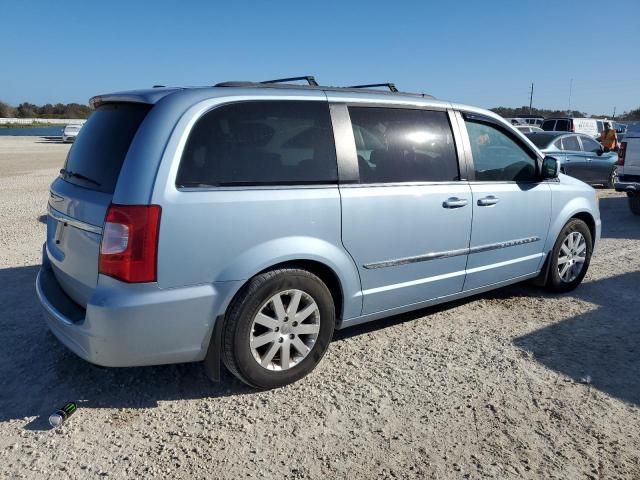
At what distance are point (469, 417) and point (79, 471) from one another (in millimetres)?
2058

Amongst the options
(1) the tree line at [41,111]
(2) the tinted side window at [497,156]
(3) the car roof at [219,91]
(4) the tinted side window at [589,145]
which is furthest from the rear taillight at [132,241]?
(1) the tree line at [41,111]

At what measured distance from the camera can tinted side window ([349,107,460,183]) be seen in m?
3.60

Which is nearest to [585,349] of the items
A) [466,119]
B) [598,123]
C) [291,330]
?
[466,119]

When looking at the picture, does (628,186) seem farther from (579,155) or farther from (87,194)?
(87,194)

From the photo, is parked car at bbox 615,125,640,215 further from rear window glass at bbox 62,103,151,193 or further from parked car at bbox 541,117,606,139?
parked car at bbox 541,117,606,139

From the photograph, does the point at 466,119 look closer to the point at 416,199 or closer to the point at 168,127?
the point at 416,199

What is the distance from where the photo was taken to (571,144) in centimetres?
1255

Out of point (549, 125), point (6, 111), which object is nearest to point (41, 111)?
point (6, 111)

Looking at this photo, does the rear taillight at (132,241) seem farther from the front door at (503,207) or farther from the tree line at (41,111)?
the tree line at (41,111)

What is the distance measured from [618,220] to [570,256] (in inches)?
210

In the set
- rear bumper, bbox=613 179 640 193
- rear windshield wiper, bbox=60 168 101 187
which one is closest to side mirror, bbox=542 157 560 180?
rear windshield wiper, bbox=60 168 101 187

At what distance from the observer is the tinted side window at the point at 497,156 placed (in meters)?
4.30

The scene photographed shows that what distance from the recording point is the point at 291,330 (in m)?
3.27

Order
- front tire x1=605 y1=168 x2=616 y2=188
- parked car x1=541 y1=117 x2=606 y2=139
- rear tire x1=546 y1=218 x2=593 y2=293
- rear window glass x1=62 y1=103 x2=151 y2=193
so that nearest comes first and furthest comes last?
rear window glass x1=62 y1=103 x2=151 y2=193
rear tire x1=546 y1=218 x2=593 y2=293
front tire x1=605 y1=168 x2=616 y2=188
parked car x1=541 y1=117 x2=606 y2=139
